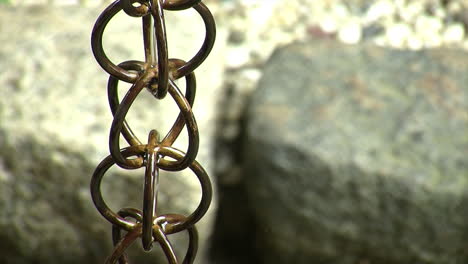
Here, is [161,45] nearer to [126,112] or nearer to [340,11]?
[126,112]

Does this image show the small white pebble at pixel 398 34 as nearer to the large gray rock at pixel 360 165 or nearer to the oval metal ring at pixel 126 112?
the large gray rock at pixel 360 165

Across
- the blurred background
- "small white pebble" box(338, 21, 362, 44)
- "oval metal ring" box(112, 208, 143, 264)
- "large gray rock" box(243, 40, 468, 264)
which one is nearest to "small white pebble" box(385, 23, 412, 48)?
"small white pebble" box(338, 21, 362, 44)

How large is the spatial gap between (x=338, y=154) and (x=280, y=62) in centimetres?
39

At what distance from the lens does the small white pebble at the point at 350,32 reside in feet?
7.98

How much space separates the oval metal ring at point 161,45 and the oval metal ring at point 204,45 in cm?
1

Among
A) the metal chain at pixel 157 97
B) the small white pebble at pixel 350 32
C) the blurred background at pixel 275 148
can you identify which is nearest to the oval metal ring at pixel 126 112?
the metal chain at pixel 157 97

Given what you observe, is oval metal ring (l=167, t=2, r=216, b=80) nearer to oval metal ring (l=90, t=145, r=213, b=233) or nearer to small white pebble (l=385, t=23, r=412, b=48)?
oval metal ring (l=90, t=145, r=213, b=233)

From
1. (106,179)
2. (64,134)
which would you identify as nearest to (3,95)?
(64,134)

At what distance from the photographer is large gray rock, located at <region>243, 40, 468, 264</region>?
1.62 metres

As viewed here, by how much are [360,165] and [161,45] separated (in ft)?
4.46

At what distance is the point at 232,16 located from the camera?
96.6 inches

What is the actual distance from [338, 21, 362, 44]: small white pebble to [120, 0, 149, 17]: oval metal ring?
2.17 m

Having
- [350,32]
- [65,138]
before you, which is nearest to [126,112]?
[65,138]

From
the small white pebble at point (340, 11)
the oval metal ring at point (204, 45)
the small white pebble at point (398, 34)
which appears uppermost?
the small white pebble at point (340, 11)
